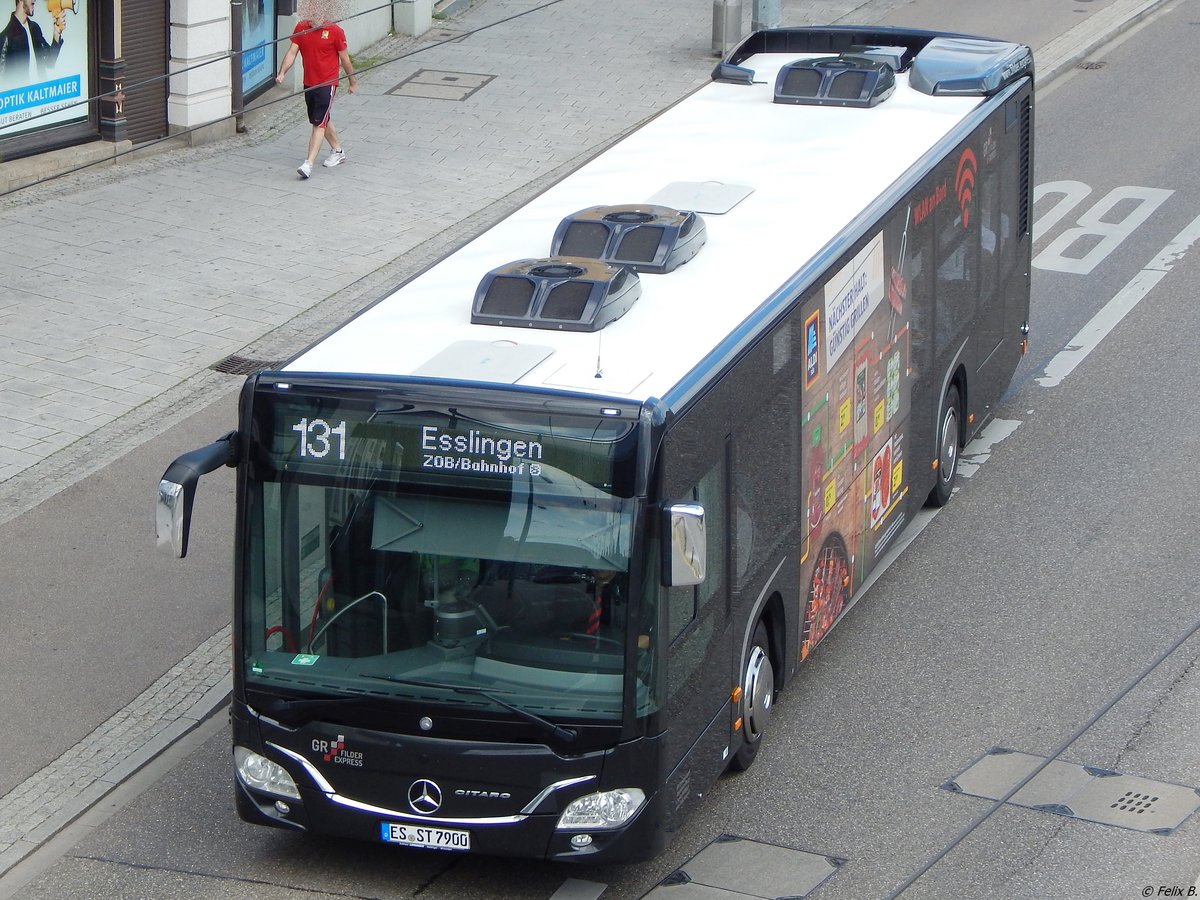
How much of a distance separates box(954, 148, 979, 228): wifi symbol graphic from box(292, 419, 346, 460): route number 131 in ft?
18.1

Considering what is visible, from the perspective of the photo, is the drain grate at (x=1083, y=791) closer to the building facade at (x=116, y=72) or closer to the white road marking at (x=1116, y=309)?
the white road marking at (x=1116, y=309)

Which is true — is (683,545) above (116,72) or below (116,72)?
below

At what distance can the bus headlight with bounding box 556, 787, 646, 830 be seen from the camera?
288 inches

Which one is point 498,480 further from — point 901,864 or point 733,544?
point 901,864

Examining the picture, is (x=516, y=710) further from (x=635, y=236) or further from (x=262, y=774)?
(x=635, y=236)

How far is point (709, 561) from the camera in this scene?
7801mm

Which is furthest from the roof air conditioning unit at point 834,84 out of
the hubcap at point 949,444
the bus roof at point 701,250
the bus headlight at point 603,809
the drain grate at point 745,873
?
the bus headlight at point 603,809

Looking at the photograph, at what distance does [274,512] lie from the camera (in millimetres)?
7250

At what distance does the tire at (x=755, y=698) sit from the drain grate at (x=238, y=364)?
6.23 metres

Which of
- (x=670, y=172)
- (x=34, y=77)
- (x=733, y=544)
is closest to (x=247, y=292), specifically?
(x=34, y=77)

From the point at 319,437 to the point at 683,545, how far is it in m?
1.57

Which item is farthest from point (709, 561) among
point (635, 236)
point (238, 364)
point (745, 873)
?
point (238, 364)

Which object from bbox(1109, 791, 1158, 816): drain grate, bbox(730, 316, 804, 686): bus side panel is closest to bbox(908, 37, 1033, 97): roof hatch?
bbox(730, 316, 804, 686): bus side panel

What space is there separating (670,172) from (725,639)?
330 cm
